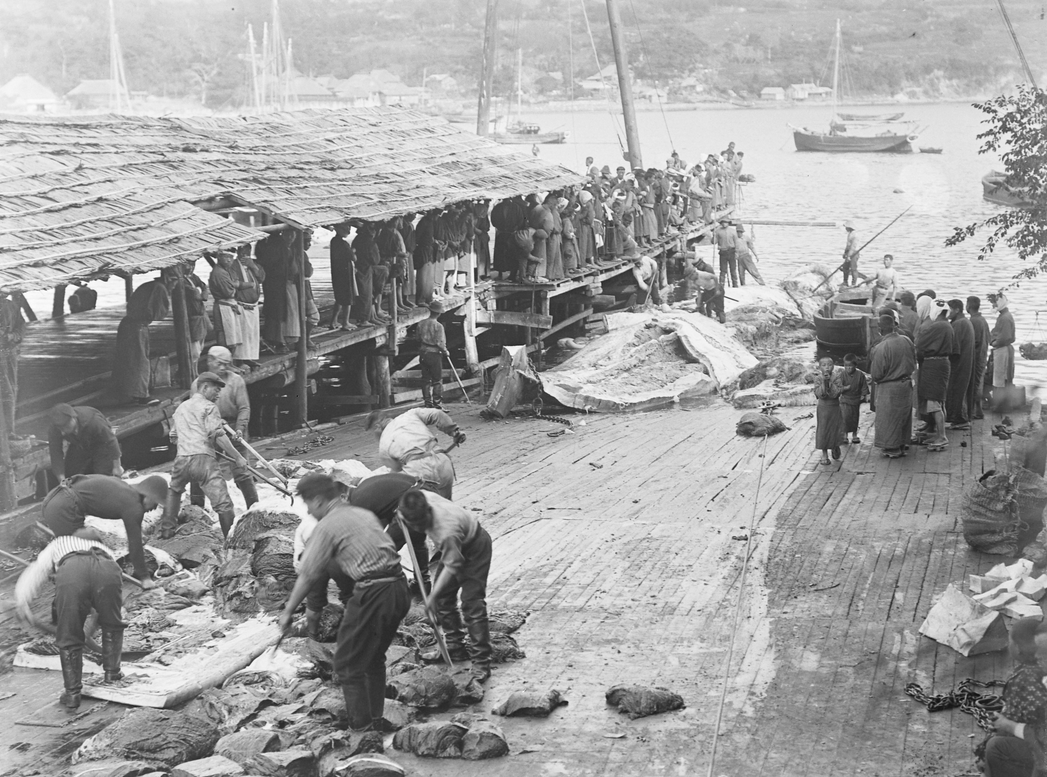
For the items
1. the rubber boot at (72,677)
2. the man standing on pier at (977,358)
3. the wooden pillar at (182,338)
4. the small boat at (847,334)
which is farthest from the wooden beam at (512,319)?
the rubber boot at (72,677)

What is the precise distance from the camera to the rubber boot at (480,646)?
7.96 m

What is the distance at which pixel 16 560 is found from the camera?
31.6 ft

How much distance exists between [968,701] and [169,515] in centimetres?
691

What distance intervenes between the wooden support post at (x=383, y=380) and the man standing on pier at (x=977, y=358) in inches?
343

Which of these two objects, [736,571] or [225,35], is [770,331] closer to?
[736,571]

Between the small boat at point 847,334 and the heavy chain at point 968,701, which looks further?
the small boat at point 847,334

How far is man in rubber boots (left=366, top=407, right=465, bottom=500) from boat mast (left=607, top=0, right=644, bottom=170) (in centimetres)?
2718

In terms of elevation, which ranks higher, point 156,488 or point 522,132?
point 522,132

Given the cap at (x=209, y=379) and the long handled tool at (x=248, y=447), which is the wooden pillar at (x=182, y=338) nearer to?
the long handled tool at (x=248, y=447)

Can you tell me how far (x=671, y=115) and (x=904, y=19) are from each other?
60.5 m

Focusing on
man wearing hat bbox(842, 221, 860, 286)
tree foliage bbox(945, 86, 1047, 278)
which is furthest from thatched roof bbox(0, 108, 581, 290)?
man wearing hat bbox(842, 221, 860, 286)

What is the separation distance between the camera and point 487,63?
37.2 meters

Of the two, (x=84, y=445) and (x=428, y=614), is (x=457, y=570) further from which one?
(x=84, y=445)

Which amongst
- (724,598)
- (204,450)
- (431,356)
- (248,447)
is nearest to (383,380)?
(431,356)
